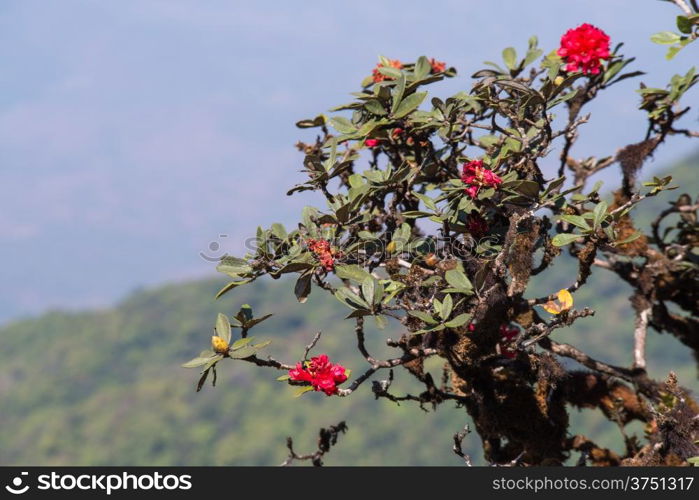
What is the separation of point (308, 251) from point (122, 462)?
77244 mm

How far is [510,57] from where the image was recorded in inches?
222

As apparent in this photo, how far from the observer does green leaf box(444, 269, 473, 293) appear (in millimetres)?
4207

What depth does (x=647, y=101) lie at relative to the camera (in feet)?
18.4

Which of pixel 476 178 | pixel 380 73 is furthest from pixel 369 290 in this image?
pixel 380 73

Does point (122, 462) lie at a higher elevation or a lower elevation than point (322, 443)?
higher

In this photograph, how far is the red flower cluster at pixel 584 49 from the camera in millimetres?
5156

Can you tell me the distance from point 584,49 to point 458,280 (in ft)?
5.80

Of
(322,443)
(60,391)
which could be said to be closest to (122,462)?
(60,391)

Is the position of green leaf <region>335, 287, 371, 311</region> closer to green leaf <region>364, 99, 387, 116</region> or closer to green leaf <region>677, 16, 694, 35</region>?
green leaf <region>364, 99, 387, 116</region>

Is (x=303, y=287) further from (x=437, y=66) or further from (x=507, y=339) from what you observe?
(x=437, y=66)

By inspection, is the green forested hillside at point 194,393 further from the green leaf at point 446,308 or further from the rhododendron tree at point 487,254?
the green leaf at point 446,308

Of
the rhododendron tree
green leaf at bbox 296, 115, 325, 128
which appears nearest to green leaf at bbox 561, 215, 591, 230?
the rhododendron tree
